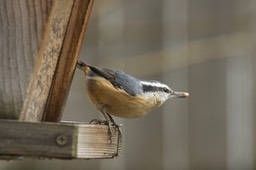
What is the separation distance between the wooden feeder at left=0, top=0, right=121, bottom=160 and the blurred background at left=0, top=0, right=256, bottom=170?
7.13m

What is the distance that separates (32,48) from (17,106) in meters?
0.25

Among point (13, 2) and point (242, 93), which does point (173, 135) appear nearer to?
point (242, 93)

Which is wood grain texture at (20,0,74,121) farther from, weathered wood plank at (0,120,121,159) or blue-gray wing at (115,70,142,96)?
blue-gray wing at (115,70,142,96)

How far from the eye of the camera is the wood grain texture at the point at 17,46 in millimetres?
3619

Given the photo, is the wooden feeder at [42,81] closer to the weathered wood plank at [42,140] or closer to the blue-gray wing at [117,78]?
the weathered wood plank at [42,140]

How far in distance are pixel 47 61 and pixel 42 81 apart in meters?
0.09

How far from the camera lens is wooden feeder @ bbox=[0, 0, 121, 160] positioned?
3373 millimetres

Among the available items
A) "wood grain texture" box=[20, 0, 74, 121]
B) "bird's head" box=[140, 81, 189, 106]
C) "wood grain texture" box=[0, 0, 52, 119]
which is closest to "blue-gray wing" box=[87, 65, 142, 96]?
"bird's head" box=[140, 81, 189, 106]

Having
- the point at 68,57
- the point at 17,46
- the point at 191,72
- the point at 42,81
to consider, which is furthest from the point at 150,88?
the point at 191,72

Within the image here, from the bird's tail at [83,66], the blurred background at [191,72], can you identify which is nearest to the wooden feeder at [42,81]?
the bird's tail at [83,66]

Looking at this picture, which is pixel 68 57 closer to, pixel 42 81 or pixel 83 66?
pixel 42 81

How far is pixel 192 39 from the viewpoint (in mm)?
11578

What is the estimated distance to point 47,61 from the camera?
3746 millimetres

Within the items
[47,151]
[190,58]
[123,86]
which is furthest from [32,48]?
[190,58]
